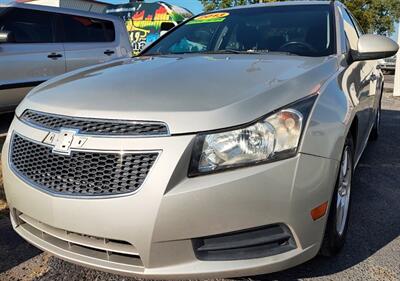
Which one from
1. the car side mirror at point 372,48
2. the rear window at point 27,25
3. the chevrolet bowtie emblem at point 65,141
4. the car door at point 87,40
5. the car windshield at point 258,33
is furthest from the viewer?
the car door at point 87,40

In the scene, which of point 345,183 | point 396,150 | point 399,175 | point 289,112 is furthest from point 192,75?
point 396,150

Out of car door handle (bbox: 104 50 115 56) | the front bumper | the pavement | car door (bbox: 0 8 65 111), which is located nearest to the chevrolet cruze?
the front bumper

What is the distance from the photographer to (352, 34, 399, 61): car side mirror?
3033mm

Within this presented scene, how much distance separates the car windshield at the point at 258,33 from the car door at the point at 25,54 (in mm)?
2774

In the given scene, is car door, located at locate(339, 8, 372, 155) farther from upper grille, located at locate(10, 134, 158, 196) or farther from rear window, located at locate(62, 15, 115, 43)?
rear window, located at locate(62, 15, 115, 43)

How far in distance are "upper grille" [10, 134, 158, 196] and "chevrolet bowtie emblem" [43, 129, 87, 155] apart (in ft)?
0.10

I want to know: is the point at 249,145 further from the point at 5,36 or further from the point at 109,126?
the point at 5,36

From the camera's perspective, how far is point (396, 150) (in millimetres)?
5234

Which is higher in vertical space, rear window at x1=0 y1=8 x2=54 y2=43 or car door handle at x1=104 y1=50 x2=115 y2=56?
rear window at x1=0 y1=8 x2=54 y2=43

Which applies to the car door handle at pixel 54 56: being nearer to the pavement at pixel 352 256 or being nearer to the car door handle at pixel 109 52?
the car door handle at pixel 109 52

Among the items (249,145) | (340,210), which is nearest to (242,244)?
(249,145)

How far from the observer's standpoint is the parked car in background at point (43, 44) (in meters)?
5.81

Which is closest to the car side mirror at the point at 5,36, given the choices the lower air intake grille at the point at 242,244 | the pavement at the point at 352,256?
the pavement at the point at 352,256

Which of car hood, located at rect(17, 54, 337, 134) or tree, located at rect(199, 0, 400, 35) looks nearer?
car hood, located at rect(17, 54, 337, 134)
